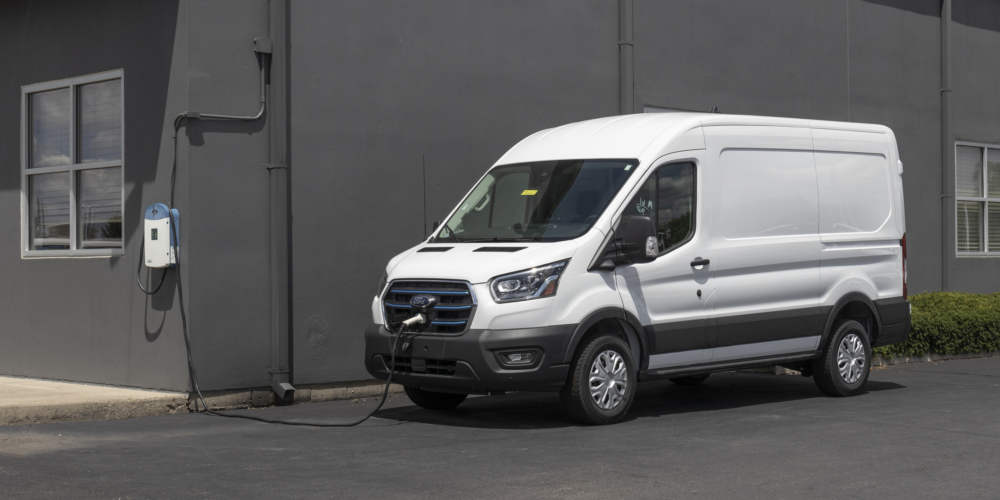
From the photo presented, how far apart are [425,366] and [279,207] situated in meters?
2.55

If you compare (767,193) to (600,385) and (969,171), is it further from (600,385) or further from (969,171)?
(969,171)

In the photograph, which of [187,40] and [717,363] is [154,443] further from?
[717,363]

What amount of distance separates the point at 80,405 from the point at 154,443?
1634 mm

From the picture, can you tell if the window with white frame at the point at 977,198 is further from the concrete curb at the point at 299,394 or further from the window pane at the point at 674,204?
the concrete curb at the point at 299,394

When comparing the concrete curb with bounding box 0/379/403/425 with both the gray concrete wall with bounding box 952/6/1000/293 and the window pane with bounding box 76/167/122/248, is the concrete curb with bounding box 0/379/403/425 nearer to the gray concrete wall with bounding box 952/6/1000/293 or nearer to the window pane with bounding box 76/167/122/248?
the window pane with bounding box 76/167/122/248

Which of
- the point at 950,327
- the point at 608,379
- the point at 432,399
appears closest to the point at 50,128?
the point at 432,399

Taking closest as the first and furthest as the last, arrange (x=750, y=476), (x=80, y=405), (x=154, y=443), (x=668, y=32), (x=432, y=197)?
(x=750, y=476)
(x=154, y=443)
(x=80, y=405)
(x=432, y=197)
(x=668, y=32)

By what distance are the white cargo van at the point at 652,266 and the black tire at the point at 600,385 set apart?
2 cm

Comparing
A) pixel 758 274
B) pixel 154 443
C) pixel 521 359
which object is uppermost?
pixel 758 274

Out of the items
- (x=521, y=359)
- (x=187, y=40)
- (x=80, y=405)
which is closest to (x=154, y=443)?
(x=80, y=405)

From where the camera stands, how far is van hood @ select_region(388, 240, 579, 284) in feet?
27.1

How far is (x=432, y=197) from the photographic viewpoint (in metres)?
11.4

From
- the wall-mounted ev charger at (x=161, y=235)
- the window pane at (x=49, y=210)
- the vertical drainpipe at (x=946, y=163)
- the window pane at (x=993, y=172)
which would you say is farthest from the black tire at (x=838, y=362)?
the window pane at (x=993, y=172)

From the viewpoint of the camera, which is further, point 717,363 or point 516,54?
point 516,54
